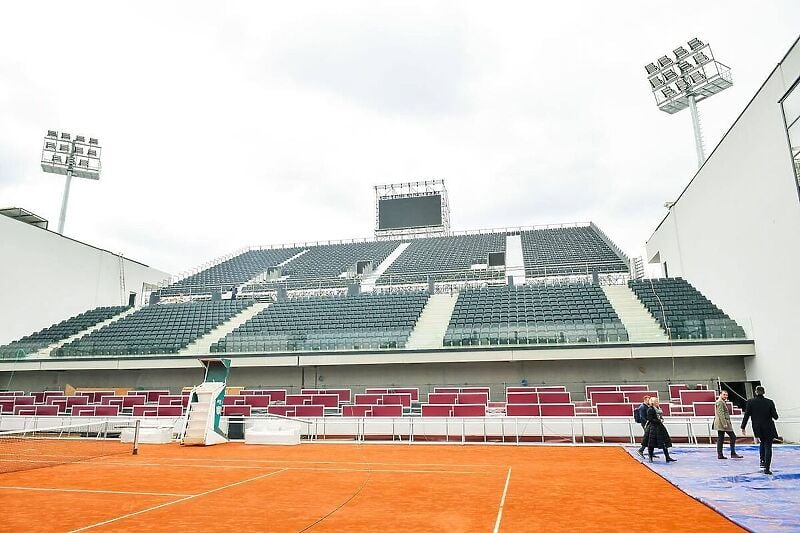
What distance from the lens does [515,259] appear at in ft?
130

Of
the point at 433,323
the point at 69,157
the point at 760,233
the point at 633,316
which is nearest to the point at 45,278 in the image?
the point at 69,157

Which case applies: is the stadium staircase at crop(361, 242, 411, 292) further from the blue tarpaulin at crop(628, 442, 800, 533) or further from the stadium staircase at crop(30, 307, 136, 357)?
the blue tarpaulin at crop(628, 442, 800, 533)

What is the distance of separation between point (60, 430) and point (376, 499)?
17055mm

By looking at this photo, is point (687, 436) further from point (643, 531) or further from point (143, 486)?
point (143, 486)

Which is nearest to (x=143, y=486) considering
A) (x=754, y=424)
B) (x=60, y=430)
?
(x=754, y=424)

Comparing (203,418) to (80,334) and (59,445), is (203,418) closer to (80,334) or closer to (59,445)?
(59,445)

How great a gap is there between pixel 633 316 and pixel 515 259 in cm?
1665

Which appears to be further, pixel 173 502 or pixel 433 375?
pixel 433 375

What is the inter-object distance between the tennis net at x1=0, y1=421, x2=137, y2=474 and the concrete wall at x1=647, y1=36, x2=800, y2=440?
19.3 metres

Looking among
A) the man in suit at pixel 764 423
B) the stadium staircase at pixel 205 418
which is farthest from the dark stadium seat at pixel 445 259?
the man in suit at pixel 764 423

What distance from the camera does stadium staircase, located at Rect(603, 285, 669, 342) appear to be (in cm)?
2058

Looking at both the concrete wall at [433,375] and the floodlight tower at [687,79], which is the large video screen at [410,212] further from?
the concrete wall at [433,375]

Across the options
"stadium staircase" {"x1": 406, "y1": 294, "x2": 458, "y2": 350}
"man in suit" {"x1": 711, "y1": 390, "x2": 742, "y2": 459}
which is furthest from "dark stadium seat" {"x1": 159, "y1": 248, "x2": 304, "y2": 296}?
"man in suit" {"x1": 711, "y1": 390, "x2": 742, "y2": 459}

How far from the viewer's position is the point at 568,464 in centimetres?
1109
